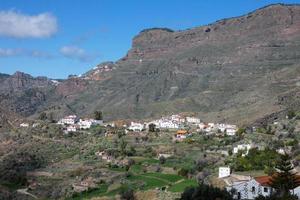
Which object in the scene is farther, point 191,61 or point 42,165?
point 191,61

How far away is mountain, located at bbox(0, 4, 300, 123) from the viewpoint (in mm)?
114625

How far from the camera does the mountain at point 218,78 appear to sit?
11462cm

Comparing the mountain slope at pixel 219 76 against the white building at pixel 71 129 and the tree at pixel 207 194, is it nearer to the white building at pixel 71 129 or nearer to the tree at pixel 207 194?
the white building at pixel 71 129

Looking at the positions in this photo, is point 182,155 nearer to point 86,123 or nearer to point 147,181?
point 147,181

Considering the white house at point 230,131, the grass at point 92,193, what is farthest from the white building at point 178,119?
the grass at point 92,193

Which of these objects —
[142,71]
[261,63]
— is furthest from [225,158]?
[142,71]

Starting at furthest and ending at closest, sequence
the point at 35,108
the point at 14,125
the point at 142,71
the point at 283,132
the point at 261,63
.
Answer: the point at 35,108, the point at 142,71, the point at 261,63, the point at 14,125, the point at 283,132

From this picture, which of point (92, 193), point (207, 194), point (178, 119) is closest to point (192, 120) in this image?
point (178, 119)

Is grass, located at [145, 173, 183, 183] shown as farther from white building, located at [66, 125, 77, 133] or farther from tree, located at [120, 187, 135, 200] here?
white building, located at [66, 125, 77, 133]

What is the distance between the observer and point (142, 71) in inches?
7190

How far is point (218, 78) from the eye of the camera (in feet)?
494

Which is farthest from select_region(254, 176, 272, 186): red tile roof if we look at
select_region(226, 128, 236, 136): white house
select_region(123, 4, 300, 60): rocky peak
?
select_region(123, 4, 300, 60): rocky peak

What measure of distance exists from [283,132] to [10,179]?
3437cm

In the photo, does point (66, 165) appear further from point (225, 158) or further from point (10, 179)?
point (225, 158)
